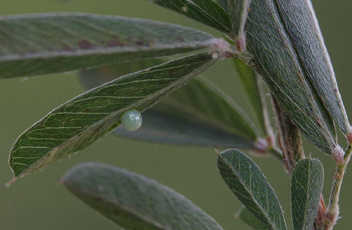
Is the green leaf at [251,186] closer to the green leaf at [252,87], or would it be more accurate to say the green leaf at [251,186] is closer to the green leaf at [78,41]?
the green leaf at [78,41]

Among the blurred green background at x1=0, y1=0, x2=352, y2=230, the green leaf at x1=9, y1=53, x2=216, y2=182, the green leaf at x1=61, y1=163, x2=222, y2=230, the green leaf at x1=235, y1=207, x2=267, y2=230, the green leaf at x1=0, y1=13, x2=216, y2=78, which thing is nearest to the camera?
the green leaf at x1=0, y1=13, x2=216, y2=78

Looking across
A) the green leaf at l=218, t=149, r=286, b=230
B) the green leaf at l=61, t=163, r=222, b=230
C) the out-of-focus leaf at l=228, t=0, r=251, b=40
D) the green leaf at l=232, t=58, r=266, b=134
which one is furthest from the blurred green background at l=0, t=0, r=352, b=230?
the out-of-focus leaf at l=228, t=0, r=251, b=40

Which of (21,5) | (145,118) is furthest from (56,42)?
(21,5)

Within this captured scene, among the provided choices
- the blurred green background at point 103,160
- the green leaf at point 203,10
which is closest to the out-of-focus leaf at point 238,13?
the green leaf at point 203,10

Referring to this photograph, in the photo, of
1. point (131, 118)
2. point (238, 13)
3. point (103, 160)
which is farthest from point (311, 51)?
point (103, 160)

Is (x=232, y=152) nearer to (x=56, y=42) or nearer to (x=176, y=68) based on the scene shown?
(x=176, y=68)

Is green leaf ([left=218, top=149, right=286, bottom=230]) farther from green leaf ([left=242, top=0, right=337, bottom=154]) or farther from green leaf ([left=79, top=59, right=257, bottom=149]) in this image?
green leaf ([left=79, top=59, right=257, bottom=149])
